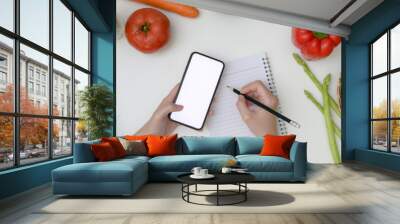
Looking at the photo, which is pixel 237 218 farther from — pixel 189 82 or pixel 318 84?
pixel 318 84

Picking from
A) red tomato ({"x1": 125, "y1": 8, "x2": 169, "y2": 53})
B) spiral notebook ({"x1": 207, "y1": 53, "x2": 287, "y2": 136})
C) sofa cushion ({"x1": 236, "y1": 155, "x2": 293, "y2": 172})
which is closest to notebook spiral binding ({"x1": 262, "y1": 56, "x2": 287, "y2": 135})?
spiral notebook ({"x1": 207, "y1": 53, "x2": 287, "y2": 136})

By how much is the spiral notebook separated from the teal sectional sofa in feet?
4.53

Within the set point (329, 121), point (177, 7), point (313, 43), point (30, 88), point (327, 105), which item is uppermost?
point (177, 7)

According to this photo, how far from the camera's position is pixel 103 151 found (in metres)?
5.07

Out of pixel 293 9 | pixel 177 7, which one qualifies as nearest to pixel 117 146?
pixel 177 7

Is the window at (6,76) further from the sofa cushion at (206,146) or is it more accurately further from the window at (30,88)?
the sofa cushion at (206,146)

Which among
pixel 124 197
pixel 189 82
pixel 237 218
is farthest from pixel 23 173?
pixel 189 82

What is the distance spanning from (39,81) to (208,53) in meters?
3.48

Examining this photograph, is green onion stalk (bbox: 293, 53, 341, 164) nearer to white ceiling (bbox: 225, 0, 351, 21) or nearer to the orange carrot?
white ceiling (bbox: 225, 0, 351, 21)

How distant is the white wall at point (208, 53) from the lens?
7688 millimetres

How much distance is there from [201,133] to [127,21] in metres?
2.66

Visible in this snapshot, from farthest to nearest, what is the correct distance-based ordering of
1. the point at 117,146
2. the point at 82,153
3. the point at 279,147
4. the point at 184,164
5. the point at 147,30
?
the point at 147,30 < the point at 279,147 < the point at 117,146 < the point at 184,164 < the point at 82,153

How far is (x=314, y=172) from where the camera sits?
21.2 ft

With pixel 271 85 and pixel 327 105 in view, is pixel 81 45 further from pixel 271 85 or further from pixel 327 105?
pixel 327 105
